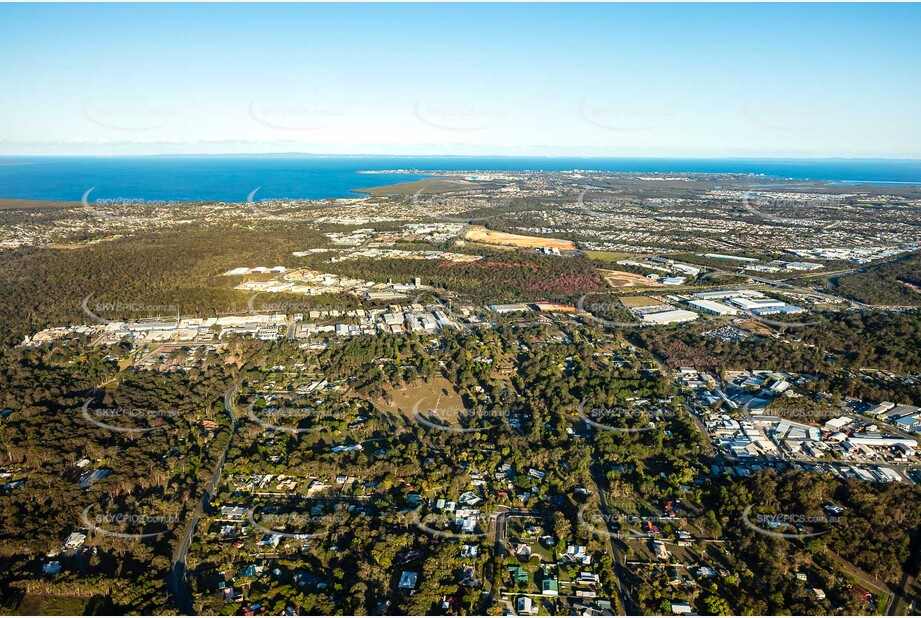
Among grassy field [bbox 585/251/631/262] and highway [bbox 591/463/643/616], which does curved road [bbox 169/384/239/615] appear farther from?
grassy field [bbox 585/251/631/262]

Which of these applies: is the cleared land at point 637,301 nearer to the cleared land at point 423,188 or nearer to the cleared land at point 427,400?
the cleared land at point 427,400

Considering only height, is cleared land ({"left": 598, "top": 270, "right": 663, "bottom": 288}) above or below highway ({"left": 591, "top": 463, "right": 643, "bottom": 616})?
above

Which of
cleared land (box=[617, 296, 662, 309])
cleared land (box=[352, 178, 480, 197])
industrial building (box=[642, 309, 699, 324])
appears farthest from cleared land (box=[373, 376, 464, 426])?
cleared land (box=[352, 178, 480, 197])

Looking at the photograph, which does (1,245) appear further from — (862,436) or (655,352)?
(862,436)

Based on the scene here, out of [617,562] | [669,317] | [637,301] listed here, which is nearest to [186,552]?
[617,562]

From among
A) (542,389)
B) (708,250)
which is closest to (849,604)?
(542,389)

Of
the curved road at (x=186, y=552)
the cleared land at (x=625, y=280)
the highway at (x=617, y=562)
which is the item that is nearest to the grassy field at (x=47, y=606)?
the curved road at (x=186, y=552)

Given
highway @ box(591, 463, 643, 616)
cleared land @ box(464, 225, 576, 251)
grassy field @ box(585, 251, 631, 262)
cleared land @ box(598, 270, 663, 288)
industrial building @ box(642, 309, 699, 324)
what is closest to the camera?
highway @ box(591, 463, 643, 616)
